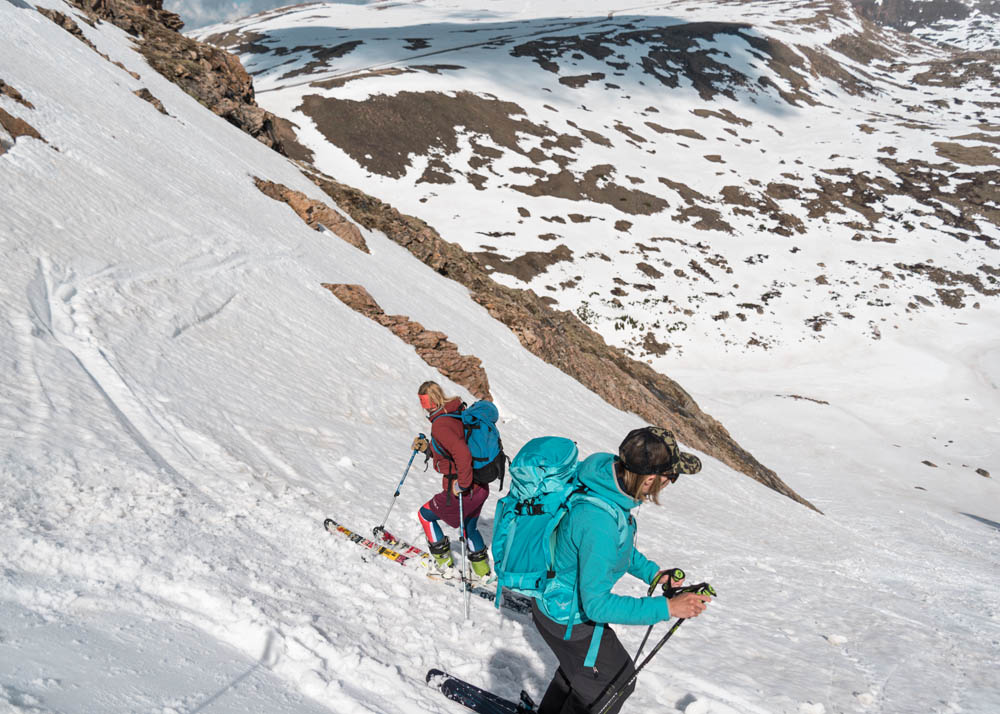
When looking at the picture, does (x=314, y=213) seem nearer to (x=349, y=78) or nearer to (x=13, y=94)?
(x=13, y=94)

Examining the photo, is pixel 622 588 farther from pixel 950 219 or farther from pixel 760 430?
pixel 950 219

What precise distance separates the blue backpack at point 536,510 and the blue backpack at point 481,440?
2.07 metres

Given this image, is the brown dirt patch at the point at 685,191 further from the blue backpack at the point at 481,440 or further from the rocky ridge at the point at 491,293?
the blue backpack at the point at 481,440

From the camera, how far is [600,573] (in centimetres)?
273

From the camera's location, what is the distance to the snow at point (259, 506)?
363 centimetres

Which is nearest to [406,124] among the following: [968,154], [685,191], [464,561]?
[685,191]

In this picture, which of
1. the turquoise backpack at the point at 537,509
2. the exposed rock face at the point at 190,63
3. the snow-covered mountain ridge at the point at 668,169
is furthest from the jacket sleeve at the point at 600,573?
the snow-covered mountain ridge at the point at 668,169

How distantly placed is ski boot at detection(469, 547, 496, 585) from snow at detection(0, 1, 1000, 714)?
1.31 ft

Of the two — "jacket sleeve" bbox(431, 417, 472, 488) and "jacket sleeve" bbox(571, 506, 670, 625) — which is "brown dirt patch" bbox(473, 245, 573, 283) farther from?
"jacket sleeve" bbox(571, 506, 670, 625)

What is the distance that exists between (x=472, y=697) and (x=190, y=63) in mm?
36380

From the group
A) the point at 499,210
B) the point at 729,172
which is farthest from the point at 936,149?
the point at 499,210

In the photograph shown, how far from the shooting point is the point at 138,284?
9.36 metres

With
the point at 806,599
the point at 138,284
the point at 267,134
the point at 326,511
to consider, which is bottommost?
the point at 806,599

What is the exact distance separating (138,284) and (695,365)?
39615mm
